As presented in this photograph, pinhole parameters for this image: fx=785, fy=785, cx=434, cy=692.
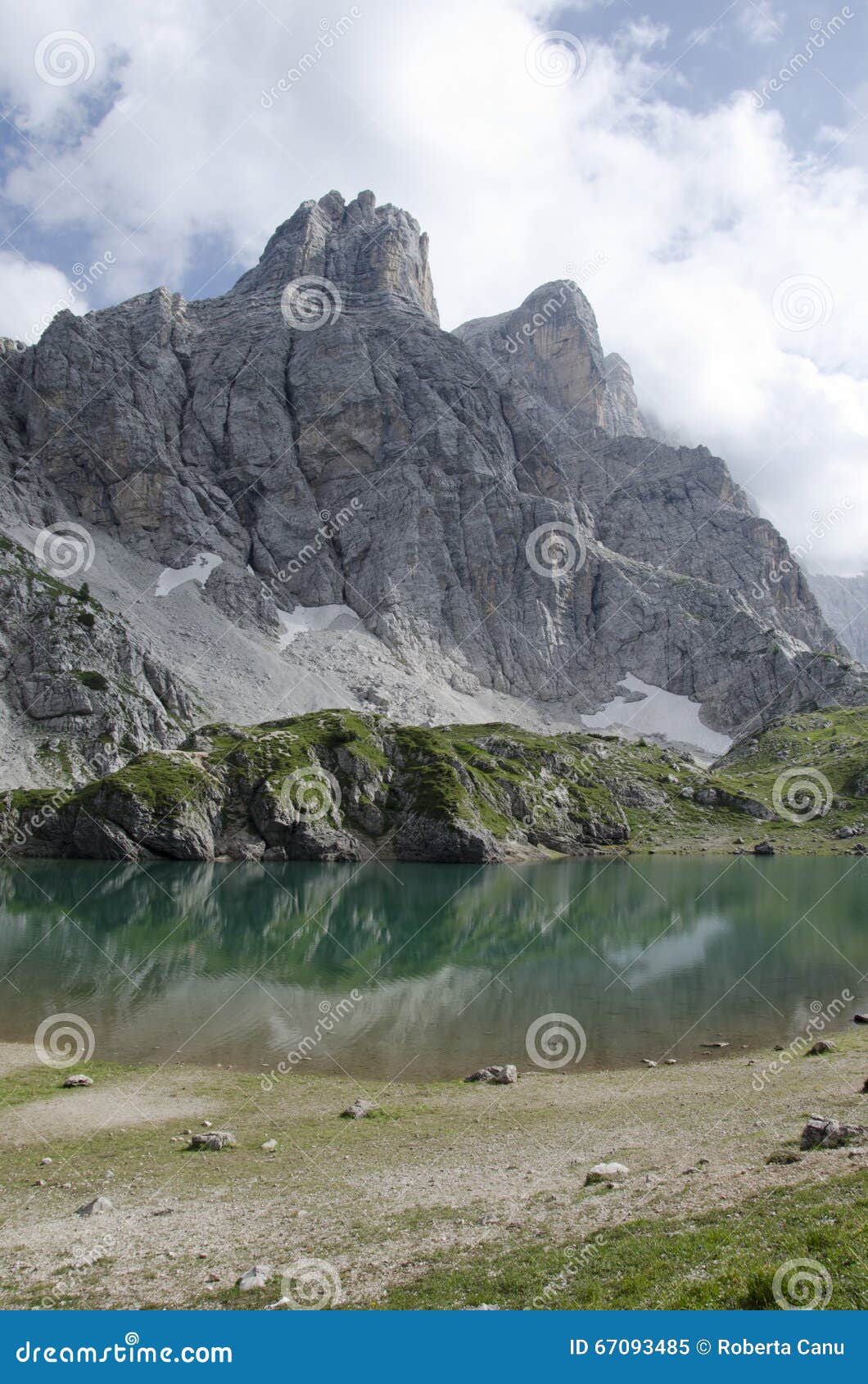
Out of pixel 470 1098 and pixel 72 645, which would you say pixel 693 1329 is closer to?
pixel 470 1098

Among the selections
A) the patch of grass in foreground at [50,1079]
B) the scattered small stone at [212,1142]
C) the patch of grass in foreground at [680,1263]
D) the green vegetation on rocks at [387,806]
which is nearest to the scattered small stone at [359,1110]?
the scattered small stone at [212,1142]

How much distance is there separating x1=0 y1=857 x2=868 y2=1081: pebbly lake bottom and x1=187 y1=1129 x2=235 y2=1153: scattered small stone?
7.46 meters

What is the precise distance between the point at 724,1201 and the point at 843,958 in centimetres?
3846

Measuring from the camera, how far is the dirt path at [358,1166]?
41.9 feet

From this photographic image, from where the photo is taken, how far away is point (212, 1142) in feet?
62.6

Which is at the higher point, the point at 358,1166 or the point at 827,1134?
the point at 827,1134

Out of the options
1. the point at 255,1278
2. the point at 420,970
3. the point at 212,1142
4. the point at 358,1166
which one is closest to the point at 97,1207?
the point at 212,1142

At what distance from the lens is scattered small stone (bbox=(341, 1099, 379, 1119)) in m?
21.6

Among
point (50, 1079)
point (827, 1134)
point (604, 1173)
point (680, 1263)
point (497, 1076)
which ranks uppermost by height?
point (827, 1134)

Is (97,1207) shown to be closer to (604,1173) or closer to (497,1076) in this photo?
(604,1173)

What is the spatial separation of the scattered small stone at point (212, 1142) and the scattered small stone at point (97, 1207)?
3846 millimetres

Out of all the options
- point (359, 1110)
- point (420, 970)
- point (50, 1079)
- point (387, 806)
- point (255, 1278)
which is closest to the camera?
point (255, 1278)

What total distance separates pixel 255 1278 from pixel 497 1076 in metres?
14.7

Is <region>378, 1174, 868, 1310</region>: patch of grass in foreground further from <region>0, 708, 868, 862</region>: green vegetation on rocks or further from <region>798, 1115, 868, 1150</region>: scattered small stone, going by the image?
<region>0, 708, 868, 862</region>: green vegetation on rocks
